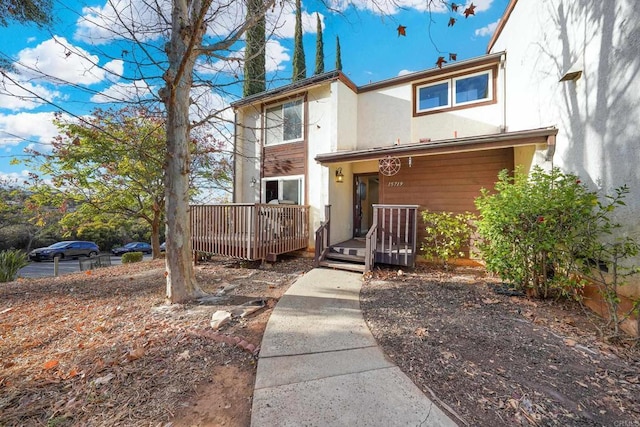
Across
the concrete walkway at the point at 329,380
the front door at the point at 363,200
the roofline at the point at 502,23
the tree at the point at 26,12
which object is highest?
the roofline at the point at 502,23

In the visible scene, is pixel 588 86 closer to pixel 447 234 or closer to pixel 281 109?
pixel 447 234

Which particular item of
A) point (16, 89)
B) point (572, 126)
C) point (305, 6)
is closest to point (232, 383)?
point (16, 89)

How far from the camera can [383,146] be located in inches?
319

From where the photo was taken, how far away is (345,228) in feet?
27.4

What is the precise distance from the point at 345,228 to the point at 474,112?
5.00 metres

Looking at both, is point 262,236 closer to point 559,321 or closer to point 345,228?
point 345,228

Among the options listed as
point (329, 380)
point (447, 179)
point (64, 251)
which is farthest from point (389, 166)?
point (64, 251)

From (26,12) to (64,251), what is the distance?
76.6 ft

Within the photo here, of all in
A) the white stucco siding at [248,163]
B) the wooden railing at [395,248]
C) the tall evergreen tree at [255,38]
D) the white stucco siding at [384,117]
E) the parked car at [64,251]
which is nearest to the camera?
the tall evergreen tree at [255,38]

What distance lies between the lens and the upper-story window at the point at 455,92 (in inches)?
277

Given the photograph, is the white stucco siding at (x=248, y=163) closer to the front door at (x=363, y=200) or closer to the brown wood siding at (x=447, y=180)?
the front door at (x=363, y=200)

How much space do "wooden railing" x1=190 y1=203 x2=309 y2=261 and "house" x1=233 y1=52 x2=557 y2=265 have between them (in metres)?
0.91

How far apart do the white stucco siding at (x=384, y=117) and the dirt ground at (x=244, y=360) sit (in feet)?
17.2

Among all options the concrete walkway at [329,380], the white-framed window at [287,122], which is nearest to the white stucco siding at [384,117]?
the white-framed window at [287,122]
